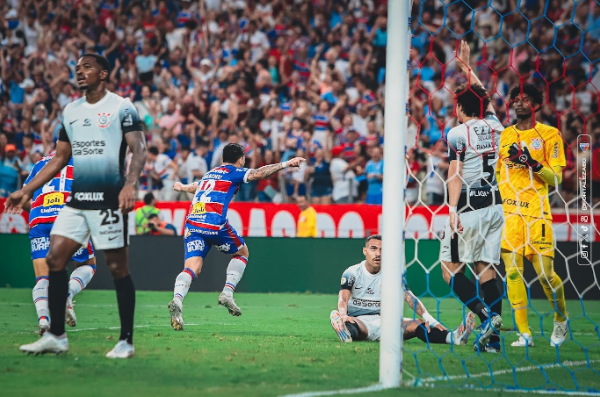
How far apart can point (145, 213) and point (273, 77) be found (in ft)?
15.9

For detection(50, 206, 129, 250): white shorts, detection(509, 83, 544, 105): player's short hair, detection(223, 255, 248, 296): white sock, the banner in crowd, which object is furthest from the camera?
the banner in crowd

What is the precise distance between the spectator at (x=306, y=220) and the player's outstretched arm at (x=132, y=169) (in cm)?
928

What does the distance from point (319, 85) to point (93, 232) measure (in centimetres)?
1250

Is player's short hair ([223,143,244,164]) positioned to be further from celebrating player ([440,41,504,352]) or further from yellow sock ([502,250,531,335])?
yellow sock ([502,250,531,335])

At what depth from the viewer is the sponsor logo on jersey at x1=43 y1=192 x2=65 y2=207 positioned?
328 inches

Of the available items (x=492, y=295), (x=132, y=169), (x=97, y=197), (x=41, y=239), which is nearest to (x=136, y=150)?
(x=132, y=169)

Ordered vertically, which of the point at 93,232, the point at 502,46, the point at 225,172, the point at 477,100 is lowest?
the point at 93,232

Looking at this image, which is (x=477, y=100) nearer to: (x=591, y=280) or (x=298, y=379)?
(x=298, y=379)

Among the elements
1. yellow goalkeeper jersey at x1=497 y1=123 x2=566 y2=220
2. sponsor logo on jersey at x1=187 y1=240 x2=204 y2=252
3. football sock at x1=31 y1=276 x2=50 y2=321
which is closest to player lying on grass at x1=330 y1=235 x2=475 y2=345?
yellow goalkeeper jersey at x1=497 y1=123 x2=566 y2=220

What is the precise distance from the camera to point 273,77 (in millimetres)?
18641

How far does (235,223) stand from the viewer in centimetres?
1530

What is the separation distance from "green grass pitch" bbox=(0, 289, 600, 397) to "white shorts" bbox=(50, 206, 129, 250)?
0.86m

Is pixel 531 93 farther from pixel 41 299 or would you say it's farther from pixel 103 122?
pixel 41 299

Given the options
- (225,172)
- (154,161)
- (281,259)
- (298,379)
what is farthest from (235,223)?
(298,379)
